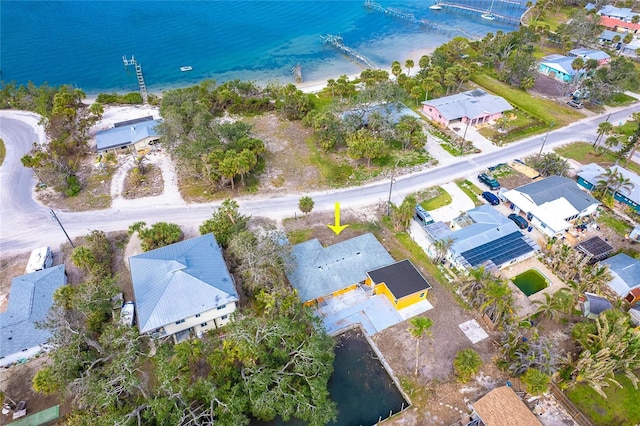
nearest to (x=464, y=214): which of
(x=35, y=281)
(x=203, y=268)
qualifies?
(x=203, y=268)

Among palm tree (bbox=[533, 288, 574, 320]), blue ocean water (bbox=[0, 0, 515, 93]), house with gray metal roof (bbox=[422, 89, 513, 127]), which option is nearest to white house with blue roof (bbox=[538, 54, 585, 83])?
house with gray metal roof (bbox=[422, 89, 513, 127])

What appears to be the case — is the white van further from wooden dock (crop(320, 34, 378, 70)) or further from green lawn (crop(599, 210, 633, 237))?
wooden dock (crop(320, 34, 378, 70))

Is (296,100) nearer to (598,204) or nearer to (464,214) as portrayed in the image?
(464,214)

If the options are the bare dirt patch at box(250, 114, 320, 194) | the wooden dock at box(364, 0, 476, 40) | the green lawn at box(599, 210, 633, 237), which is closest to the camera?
the green lawn at box(599, 210, 633, 237)

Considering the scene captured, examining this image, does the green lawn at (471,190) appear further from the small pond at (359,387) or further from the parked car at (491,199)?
the small pond at (359,387)

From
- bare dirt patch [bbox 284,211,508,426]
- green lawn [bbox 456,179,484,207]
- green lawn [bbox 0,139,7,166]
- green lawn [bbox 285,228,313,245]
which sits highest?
green lawn [bbox 0,139,7,166]

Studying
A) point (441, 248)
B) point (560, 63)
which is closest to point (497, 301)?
point (441, 248)

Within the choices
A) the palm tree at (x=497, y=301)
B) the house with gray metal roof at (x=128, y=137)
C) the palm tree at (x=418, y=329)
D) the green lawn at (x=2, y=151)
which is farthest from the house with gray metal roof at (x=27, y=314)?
the palm tree at (x=497, y=301)
